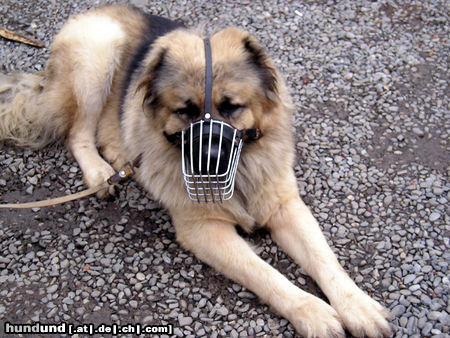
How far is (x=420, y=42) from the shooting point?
184 inches

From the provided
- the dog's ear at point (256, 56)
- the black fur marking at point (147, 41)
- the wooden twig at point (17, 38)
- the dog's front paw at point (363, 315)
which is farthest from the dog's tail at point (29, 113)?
the dog's front paw at point (363, 315)

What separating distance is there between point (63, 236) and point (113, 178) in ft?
1.76

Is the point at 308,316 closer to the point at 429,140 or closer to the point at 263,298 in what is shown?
the point at 263,298

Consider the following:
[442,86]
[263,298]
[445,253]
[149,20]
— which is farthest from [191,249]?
[442,86]

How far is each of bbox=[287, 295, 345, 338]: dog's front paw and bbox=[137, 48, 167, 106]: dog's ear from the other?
1.37 meters

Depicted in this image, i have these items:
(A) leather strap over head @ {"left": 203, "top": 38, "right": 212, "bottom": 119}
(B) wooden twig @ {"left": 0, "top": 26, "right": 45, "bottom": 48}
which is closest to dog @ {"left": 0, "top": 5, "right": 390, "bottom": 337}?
(A) leather strap over head @ {"left": 203, "top": 38, "right": 212, "bottom": 119}

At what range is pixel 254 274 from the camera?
2.58m

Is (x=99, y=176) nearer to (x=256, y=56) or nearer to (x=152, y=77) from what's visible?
(x=152, y=77)

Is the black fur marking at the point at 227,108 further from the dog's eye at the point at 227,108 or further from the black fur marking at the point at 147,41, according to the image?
the black fur marking at the point at 147,41

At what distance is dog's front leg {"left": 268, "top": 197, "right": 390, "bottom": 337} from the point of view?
2.36 meters

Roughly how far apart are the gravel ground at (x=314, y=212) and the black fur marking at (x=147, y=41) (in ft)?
1.99

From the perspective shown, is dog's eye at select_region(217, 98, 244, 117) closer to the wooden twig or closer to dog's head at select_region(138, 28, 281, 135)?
dog's head at select_region(138, 28, 281, 135)

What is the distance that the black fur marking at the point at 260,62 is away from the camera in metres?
2.62

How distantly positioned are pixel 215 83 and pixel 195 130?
268 mm
